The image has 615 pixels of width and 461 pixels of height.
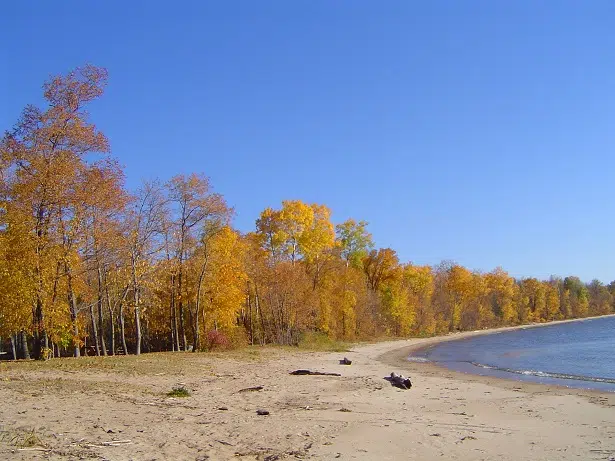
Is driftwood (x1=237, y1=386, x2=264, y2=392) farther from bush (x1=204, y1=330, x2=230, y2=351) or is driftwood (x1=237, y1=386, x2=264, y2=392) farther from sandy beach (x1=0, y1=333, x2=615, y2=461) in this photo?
bush (x1=204, y1=330, x2=230, y2=351)

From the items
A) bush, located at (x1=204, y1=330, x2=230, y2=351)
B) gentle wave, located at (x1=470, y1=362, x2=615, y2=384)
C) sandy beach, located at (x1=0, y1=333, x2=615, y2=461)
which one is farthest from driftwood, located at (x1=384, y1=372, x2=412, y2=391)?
bush, located at (x1=204, y1=330, x2=230, y2=351)

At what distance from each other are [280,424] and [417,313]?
3092 inches

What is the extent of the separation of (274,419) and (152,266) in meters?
22.8

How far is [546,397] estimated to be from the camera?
2041cm

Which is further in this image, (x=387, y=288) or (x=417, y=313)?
(x=417, y=313)

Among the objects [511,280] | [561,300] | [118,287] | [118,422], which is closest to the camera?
[118,422]

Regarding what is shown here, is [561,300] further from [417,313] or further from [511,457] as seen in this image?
[511,457]

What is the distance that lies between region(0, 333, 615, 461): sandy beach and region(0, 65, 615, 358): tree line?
4686 millimetres

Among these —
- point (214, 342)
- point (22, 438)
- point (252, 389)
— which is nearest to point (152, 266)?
point (214, 342)

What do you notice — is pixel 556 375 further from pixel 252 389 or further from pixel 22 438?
pixel 22 438

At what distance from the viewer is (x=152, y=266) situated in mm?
34062

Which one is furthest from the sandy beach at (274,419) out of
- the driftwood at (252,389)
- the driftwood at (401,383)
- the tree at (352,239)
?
the tree at (352,239)

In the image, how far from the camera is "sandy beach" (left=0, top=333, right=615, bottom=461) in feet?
32.6

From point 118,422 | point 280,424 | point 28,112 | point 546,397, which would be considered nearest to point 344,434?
point 280,424
